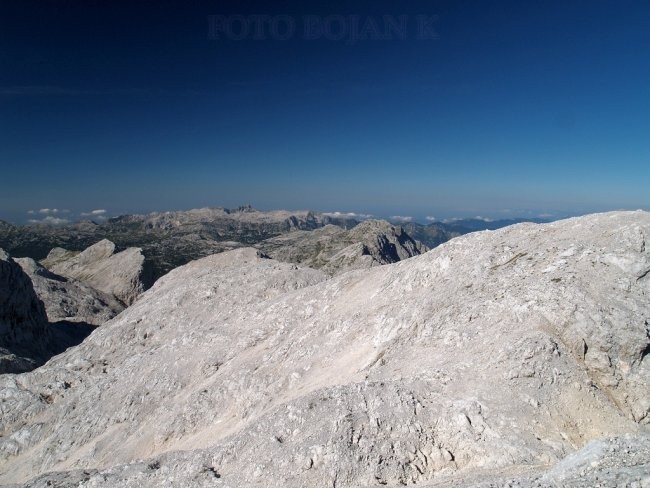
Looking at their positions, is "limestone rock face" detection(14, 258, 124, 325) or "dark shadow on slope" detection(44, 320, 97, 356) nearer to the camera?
"dark shadow on slope" detection(44, 320, 97, 356)

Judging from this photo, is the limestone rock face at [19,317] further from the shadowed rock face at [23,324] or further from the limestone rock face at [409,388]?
the limestone rock face at [409,388]

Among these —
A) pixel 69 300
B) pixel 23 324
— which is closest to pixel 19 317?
pixel 23 324

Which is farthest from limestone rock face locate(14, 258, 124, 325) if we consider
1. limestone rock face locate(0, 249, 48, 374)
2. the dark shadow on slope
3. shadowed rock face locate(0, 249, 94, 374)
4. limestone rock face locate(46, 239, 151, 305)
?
limestone rock face locate(0, 249, 48, 374)

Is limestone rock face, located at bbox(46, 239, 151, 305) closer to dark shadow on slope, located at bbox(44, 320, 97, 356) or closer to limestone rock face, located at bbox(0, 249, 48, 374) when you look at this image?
dark shadow on slope, located at bbox(44, 320, 97, 356)

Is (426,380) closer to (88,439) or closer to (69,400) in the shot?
(88,439)

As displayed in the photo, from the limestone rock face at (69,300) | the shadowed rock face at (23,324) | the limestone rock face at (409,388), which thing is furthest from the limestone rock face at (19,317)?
the limestone rock face at (409,388)

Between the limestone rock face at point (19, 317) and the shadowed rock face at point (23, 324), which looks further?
the shadowed rock face at point (23, 324)

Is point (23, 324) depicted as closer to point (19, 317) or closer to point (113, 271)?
point (19, 317)
